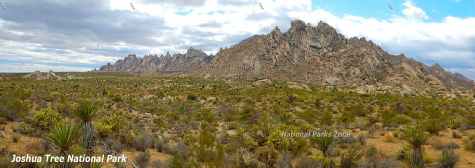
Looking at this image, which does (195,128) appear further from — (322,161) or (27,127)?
(322,161)

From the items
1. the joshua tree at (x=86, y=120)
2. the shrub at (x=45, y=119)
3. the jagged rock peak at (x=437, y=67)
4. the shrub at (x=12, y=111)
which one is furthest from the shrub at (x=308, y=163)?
the jagged rock peak at (x=437, y=67)

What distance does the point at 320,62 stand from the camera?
93.2 metres

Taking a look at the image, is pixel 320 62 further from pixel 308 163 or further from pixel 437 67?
pixel 308 163

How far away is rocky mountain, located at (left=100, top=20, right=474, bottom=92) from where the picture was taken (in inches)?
3253

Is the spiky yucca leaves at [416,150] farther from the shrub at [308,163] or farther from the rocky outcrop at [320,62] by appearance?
the rocky outcrop at [320,62]

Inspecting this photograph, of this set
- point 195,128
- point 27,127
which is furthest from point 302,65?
point 27,127

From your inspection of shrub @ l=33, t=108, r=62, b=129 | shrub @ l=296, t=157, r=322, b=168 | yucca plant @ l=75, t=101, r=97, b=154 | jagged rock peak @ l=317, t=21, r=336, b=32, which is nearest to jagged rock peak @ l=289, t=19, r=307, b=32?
jagged rock peak @ l=317, t=21, r=336, b=32

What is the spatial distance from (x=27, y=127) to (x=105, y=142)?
3.54m

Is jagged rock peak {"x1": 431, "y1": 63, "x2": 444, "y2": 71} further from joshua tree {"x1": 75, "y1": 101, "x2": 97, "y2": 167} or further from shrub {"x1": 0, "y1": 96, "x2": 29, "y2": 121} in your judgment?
joshua tree {"x1": 75, "y1": 101, "x2": 97, "y2": 167}

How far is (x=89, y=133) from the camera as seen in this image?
42.4 ft

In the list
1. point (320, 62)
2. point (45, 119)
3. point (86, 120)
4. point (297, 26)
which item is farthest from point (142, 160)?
point (297, 26)

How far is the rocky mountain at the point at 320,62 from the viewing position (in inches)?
3253

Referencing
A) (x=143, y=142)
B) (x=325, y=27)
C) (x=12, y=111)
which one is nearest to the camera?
(x=143, y=142)

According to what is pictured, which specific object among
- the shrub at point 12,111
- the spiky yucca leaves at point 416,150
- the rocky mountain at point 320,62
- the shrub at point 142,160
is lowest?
the shrub at point 142,160
